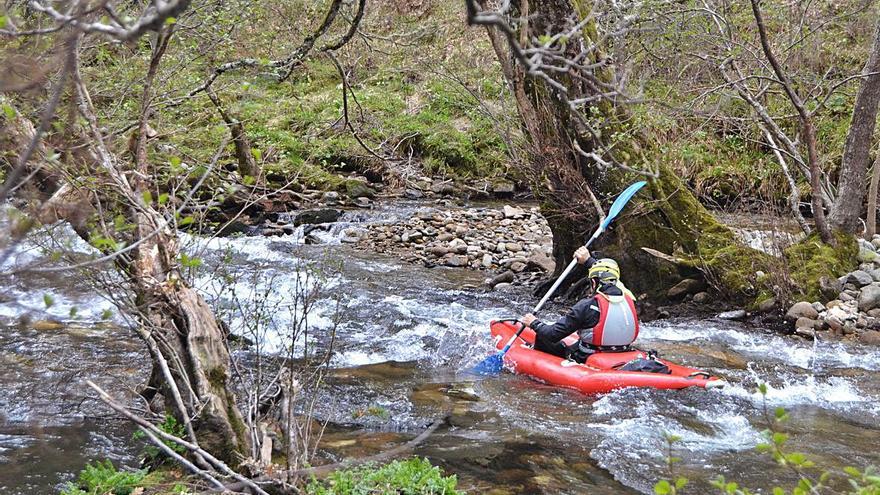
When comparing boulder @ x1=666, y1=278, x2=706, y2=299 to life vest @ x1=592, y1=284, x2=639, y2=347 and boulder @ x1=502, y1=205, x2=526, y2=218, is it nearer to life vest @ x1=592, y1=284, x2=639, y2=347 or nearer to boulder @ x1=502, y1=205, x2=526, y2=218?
life vest @ x1=592, y1=284, x2=639, y2=347

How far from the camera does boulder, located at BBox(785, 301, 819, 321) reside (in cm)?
711

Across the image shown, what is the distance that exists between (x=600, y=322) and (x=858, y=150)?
3.69 metres

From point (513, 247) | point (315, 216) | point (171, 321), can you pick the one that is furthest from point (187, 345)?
point (315, 216)

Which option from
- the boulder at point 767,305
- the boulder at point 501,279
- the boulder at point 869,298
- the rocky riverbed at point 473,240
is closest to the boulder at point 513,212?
the rocky riverbed at point 473,240

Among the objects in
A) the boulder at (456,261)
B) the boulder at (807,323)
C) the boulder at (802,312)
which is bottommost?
the boulder at (456,261)

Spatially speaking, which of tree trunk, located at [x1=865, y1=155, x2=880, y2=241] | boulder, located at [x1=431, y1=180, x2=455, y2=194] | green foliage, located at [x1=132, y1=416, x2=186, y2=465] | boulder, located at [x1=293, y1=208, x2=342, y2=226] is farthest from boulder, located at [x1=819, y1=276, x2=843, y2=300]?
boulder, located at [x1=431, y1=180, x2=455, y2=194]

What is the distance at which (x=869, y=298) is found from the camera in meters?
7.18

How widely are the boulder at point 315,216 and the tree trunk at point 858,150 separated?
23.3ft

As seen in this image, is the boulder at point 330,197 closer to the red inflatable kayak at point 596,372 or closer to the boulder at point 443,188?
the boulder at point 443,188

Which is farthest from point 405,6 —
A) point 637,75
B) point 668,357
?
point 668,357

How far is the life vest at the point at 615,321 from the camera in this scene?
19.5ft

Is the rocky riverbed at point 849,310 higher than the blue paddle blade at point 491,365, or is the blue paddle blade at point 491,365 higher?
the rocky riverbed at point 849,310

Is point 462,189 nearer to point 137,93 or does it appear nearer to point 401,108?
point 401,108

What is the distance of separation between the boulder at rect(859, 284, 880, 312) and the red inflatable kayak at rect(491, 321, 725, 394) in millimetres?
2458
